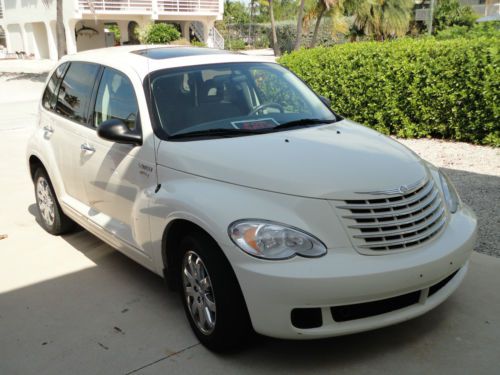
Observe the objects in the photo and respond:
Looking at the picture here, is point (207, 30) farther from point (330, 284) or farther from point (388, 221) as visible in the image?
point (330, 284)

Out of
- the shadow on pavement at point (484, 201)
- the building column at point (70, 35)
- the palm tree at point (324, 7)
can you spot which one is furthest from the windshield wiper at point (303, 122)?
the building column at point (70, 35)

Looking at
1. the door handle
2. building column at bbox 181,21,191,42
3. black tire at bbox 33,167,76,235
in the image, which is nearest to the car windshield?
the door handle

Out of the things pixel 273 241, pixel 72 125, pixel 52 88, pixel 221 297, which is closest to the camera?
pixel 273 241

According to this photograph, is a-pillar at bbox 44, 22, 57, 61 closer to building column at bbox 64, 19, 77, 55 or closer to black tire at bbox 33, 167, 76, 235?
building column at bbox 64, 19, 77, 55

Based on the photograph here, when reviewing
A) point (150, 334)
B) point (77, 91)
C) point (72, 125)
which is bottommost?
point (150, 334)

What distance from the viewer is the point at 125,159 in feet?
13.3

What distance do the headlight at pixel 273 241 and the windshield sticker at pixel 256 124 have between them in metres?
1.05

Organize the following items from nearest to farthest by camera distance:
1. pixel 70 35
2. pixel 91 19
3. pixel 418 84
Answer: pixel 418 84 → pixel 70 35 → pixel 91 19

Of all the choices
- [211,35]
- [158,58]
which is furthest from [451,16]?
[158,58]

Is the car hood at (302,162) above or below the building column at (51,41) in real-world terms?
above

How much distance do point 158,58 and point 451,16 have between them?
35749 millimetres

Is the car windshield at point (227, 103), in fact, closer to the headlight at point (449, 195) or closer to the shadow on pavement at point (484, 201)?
the headlight at point (449, 195)

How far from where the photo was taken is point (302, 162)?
11.0ft

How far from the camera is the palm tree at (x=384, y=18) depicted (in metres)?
36.5
